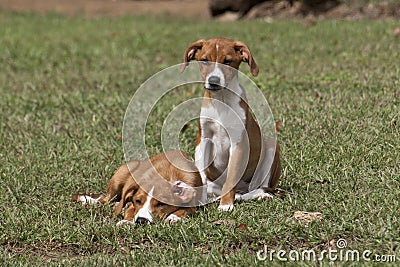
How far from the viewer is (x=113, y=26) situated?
1462 cm

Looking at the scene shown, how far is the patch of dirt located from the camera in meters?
14.1

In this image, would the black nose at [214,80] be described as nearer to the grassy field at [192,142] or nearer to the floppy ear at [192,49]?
the floppy ear at [192,49]

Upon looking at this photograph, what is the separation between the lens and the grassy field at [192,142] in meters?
4.90

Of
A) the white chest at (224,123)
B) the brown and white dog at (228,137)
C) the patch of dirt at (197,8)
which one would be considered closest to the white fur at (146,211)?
the brown and white dog at (228,137)

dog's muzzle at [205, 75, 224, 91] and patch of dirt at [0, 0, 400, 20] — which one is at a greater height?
dog's muzzle at [205, 75, 224, 91]

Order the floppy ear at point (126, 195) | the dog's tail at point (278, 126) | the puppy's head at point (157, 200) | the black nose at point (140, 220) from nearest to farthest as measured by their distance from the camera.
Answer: the black nose at point (140, 220)
the puppy's head at point (157, 200)
the floppy ear at point (126, 195)
the dog's tail at point (278, 126)

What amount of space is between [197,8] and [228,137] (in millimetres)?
12268

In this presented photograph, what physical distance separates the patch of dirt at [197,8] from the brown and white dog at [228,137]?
7758 mm

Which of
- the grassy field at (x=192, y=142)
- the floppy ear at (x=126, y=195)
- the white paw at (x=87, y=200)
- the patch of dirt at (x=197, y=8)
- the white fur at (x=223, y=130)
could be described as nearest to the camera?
the grassy field at (x=192, y=142)

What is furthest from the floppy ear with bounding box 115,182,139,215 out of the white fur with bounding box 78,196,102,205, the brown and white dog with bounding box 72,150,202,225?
the white fur with bounding box 78,196,102,205

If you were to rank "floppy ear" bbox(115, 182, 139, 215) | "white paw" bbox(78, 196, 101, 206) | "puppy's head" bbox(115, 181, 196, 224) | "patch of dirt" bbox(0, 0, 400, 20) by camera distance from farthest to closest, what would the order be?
"patch of dirt" bbox(0, 0, 400, 20)
"white paw" bbox(78, 196, 101, 206)
"floppy ear" bbox(115, 182, 139, 215)
"puppy's head" bbox(115, 181, 196, 224)

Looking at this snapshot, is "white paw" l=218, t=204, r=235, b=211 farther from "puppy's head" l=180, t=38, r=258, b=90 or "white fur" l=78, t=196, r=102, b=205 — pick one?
"white fur" l=78, t=196, r=102, b=205

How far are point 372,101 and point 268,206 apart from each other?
9.47 feet

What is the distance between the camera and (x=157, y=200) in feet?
17.6
